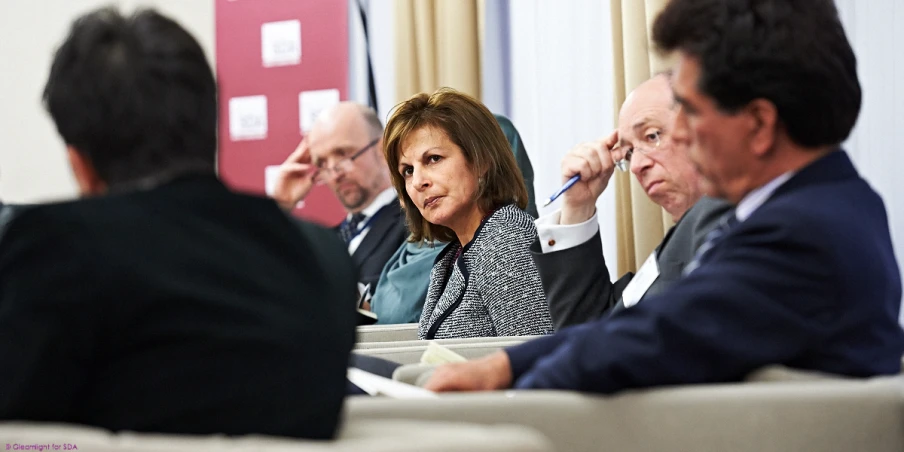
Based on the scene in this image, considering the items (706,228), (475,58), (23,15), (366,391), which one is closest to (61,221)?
(366,391)

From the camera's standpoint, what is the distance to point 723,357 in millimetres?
1250

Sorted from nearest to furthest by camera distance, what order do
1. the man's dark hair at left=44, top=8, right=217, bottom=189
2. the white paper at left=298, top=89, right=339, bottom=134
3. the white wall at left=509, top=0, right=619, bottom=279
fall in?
the man's dark hair at left=44, top=8, right=217, bottom=189, the white wall at left=509, top=0, right=619, bottom=279, the white paper at left=298, top=89, right=339, bottom=134

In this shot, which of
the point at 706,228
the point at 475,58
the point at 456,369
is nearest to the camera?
the point at 456,369

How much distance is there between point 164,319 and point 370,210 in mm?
3531

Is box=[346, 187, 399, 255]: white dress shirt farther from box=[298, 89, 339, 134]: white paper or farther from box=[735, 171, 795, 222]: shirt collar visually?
box=[735, 171, 795, 222]: shirt collar

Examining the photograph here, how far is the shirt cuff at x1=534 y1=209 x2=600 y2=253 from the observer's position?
8.68 ft

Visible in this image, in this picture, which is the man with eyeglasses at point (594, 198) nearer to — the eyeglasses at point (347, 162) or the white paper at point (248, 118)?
the eyeglasses at point (347, 162)

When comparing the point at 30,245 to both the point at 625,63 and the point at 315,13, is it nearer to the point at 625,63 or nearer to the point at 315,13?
the point at 625,63

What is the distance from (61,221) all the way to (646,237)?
3.22 metres

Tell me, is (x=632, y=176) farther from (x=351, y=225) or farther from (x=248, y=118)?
(x=248, y=118)

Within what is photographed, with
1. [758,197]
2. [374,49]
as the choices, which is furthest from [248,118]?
A: [758,197]

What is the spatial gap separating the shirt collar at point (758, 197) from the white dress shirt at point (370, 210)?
8.99 ft

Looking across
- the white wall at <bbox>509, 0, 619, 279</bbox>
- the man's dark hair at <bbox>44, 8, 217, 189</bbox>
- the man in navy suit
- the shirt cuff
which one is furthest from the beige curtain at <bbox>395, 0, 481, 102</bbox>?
the man's dark hair at <bbox>44, 8, 217, 189</bbox>

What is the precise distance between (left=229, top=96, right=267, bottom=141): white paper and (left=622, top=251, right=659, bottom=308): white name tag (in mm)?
→ 3490
